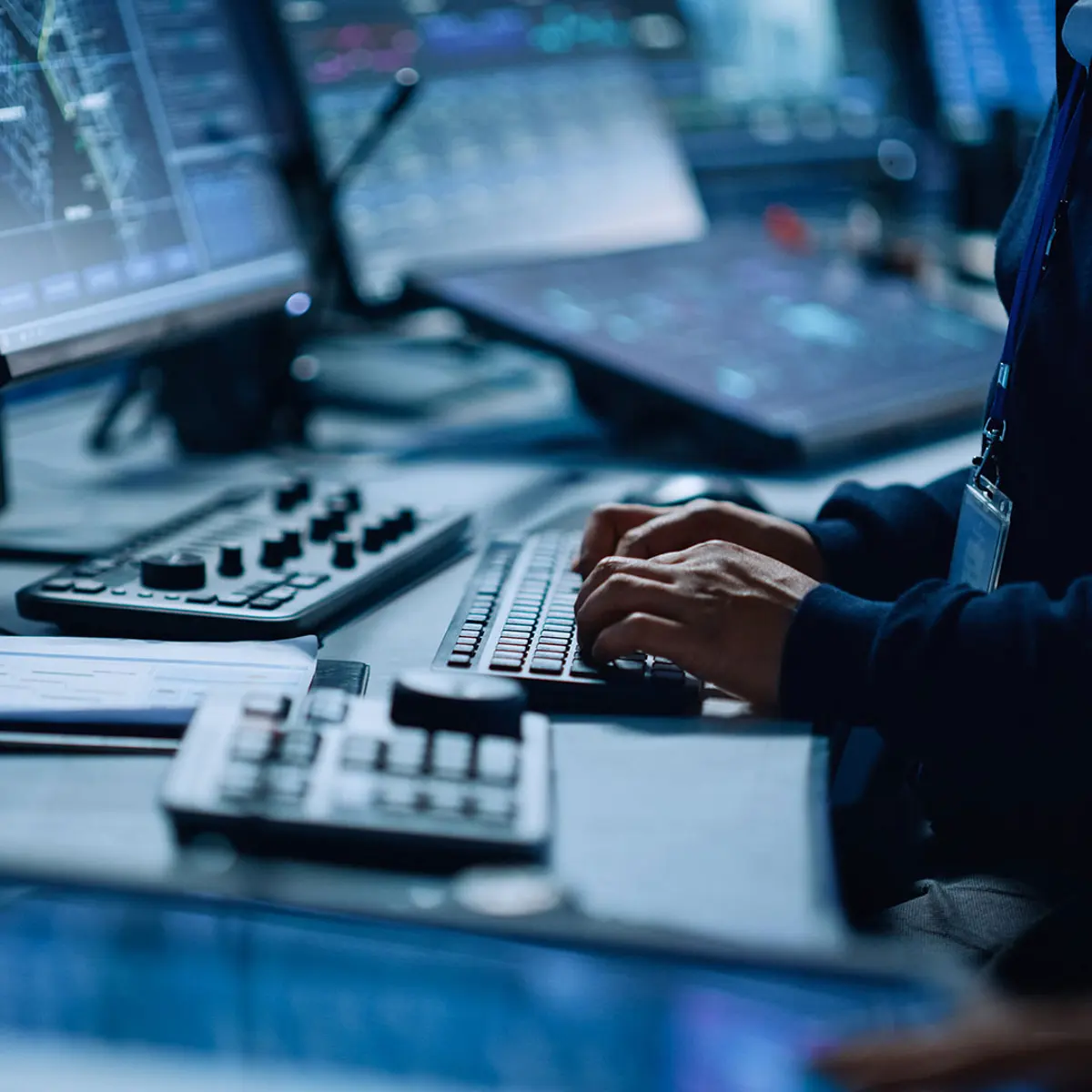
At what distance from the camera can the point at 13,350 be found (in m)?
0.83

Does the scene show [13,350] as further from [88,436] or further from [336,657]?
[88,436]

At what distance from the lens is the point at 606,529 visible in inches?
32.7

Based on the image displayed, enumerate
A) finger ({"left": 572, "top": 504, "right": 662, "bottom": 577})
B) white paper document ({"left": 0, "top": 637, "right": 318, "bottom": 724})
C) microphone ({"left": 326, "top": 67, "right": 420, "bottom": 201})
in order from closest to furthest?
white paper document ({"left": 0, "top": 637, "right": 318, "bottom": 724}), finger ({"left": 572, "top": 504, "right": 662, "bottom": 577}), microphone ({"left": 326, "top": 67, "right": 420, "bottom": 201})

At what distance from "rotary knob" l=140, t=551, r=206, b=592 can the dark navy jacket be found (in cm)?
33

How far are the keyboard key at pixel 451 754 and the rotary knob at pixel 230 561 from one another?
28 cm


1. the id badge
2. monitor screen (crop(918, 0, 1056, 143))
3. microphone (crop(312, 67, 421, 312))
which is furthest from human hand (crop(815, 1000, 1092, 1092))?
monitor screen (crop(918, 0, 1056, 143))

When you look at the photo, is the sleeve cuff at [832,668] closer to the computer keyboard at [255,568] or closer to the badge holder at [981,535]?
the badge holder at [981,535]

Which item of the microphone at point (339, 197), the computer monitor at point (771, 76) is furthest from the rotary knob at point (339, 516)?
the computer monitor at point (771, 76)

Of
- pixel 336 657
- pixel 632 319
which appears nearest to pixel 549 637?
pixel 336 657

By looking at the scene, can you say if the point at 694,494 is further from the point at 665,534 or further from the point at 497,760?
the point at 497,760

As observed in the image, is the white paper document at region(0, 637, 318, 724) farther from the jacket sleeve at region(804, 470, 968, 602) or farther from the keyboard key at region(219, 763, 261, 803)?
the jacket sleeve at region(804, 470, 968, 602)

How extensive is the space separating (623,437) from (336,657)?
604mm

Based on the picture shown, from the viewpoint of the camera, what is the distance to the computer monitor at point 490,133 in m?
1.42

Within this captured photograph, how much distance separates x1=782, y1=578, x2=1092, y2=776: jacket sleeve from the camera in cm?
61
